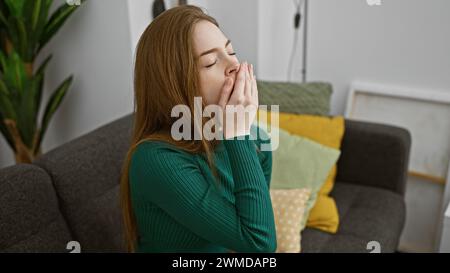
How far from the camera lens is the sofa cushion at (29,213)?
123 cm

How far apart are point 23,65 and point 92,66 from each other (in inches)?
10.8

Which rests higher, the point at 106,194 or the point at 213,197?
the point at 213,197

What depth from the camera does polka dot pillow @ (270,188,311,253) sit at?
5.08 ft

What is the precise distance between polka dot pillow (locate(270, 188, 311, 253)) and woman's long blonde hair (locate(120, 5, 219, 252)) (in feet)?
2.09

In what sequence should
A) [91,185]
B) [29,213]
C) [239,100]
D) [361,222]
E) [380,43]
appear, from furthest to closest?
[380,43] → [361,222] → [91,185] → [29,213] → [239,100]

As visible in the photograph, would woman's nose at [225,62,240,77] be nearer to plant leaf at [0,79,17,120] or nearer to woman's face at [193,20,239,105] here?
woman's face at [193,20,239,105]

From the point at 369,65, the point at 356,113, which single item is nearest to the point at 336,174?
the point at 356,113

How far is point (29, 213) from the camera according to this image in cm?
128

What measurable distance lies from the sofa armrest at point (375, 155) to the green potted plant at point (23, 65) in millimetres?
1120

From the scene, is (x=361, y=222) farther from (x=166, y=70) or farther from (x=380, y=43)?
(x=166, y=70)

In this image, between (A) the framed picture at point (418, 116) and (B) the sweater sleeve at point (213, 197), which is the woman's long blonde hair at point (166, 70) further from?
(A) the framed picture at point (418, 116)

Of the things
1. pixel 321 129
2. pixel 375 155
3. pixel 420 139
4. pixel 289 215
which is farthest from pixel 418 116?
pixel 289 215

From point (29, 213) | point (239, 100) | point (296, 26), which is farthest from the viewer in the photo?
point (296, 26)

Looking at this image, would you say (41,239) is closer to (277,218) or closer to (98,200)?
(98,200)
